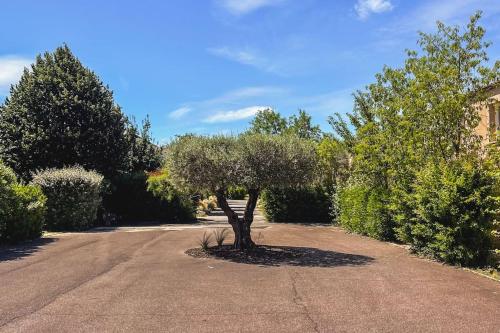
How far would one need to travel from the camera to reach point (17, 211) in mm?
14617

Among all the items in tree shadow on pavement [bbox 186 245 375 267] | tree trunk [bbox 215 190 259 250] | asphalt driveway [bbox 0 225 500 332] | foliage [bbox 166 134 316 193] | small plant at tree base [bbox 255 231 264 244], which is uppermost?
foliage [bbox 166 134 316 193]

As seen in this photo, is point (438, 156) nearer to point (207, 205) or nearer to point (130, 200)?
point (130, 200)

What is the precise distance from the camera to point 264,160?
11.6m

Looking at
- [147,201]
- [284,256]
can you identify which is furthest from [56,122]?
[284,256]

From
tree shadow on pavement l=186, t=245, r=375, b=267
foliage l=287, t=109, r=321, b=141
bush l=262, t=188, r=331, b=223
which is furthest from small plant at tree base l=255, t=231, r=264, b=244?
foliage l=287, t=109, r=321, b=141

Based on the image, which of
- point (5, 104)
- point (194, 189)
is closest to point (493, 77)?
point (194, 189)

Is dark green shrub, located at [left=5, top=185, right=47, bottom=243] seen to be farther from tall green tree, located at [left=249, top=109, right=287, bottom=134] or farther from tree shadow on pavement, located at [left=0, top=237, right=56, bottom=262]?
tall green tree, located at [left=249, top=109, right=287, bottom=134]

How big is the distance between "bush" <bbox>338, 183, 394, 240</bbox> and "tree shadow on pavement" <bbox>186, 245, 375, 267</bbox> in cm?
360

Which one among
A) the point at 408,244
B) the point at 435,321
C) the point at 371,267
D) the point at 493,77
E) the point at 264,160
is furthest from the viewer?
the point at 408,244

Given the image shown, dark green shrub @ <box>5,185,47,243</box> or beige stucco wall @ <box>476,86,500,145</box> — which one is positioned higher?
beige stucco wall @ <box>476,86,500,145</box>

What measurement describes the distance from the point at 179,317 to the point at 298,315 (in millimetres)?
1589

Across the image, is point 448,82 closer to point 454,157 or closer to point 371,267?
point 454,157

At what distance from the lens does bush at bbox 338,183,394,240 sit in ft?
52.6

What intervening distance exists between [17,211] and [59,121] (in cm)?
1159
